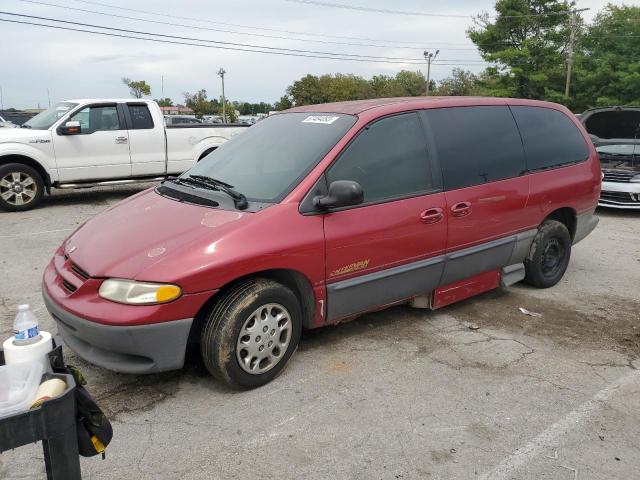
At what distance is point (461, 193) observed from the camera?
4145mm

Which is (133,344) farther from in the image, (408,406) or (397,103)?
(397,103)

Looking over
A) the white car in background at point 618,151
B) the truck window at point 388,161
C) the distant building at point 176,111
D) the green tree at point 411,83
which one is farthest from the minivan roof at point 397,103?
the green tree at point 411,83

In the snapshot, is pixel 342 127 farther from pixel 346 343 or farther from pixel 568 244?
pixel 568 244

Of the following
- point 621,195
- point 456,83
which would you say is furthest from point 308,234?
point 456,83

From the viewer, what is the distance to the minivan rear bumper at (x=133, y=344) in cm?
289

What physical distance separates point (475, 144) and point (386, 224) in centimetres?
Result: 124

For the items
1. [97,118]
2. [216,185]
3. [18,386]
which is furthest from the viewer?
[97,118]

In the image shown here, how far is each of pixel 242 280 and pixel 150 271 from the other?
1.78 ft

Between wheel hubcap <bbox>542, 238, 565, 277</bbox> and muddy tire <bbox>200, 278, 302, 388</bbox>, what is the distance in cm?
289

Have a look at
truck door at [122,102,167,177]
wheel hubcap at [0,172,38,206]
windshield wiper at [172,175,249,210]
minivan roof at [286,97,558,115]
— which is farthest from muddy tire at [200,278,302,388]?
truck door at [122,102,167,177]

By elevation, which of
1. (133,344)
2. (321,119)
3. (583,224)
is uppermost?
(321,119)

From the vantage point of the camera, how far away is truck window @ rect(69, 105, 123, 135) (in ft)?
30.9

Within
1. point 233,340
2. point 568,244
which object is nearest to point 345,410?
point 233,340

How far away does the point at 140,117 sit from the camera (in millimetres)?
9984
